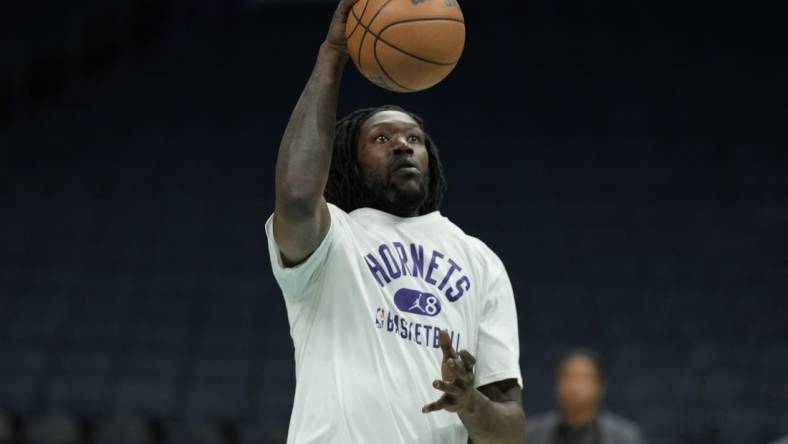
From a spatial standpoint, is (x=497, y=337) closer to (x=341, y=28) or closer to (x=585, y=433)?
(x=341, y=28)

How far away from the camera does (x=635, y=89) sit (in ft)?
34.6

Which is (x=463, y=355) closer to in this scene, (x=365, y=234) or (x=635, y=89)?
(x=365, y=234)

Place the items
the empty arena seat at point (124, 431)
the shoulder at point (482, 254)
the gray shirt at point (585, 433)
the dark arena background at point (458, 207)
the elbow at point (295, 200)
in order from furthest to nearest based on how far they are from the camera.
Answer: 1. the dark arena background at point (458, 207)
2. the empty arena seat at point (124, 431)
3. the gray shirt at point (585, 433)
4. the shoulder at point (482, 254)
5. the elbow at point (295, 200)

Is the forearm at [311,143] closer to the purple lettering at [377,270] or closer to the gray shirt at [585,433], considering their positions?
the purple lettering at [377,270]

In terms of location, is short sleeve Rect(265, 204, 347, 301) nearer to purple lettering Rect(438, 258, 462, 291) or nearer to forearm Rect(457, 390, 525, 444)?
purple lettering Rect(438, 258, 462, 291)

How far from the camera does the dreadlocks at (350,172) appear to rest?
10.1 ft

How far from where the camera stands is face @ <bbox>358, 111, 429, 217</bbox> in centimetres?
294

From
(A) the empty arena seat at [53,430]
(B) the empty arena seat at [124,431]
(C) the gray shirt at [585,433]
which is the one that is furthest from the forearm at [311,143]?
(A) the empty arena seat at [53,430]

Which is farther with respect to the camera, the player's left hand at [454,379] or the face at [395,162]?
the face at [395,162]

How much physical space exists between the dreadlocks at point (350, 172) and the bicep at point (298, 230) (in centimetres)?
37

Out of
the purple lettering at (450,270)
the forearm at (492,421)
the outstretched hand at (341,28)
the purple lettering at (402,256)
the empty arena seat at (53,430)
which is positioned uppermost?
the outstretched hand at (341,28)

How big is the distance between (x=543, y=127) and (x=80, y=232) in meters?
4.56

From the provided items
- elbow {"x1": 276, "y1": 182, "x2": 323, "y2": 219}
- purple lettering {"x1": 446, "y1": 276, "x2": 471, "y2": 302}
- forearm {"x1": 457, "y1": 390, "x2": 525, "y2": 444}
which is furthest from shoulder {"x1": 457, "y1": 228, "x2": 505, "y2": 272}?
elbow {"x1": 276, "y1": 182, "x2": 323, "y2": 219}

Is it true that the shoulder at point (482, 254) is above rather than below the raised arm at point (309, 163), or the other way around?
below
